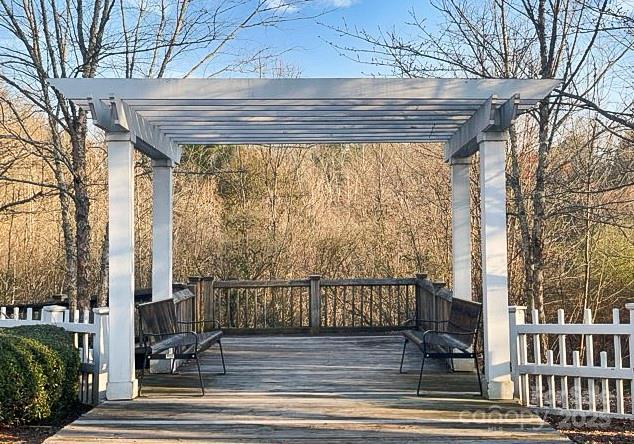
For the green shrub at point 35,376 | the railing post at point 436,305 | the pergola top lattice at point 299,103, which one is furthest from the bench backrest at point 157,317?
the railing post at point 436,305

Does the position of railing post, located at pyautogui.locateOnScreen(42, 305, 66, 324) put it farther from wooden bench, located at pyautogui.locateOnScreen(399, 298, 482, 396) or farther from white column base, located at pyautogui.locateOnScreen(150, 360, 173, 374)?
wooden bench, located at pyautogui.locateOnScreen(399, 298, 482, 396)

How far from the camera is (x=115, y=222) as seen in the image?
5.35 m

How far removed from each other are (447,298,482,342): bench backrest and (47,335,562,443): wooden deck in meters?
0.51

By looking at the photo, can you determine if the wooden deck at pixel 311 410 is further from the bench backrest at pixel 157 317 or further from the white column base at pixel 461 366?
the bench backrest at pixel 157 317

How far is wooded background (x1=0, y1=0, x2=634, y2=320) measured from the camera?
8.04m

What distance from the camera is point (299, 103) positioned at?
5453 mm

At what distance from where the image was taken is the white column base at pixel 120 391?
17.4 feet

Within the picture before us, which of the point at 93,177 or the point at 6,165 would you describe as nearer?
the point at 6,165

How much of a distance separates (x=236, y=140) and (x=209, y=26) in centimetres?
227

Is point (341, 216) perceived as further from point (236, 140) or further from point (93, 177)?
point (236, 140)

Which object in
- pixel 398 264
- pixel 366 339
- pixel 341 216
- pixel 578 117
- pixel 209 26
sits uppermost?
pixel 209 26

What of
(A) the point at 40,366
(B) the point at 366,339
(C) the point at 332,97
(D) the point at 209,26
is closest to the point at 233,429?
(A) the point at 40,366

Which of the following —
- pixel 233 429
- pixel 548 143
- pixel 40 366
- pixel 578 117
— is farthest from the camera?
pixel 578 117

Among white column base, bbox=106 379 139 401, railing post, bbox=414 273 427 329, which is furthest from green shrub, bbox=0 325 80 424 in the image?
railing post, bbox=414 273 427 329
